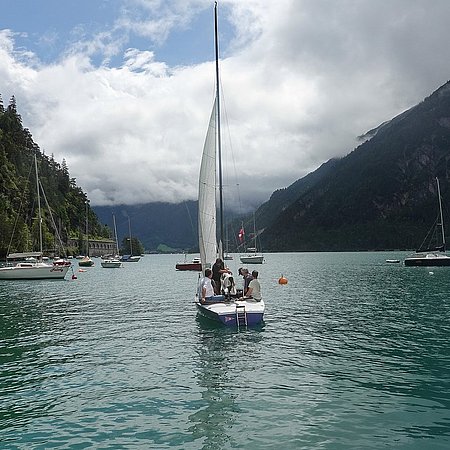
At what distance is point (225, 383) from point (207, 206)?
19242 millimetres

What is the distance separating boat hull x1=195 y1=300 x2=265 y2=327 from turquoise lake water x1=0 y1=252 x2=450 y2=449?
0.65m

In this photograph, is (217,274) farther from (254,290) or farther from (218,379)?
(218,379)

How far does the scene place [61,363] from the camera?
1986 cm

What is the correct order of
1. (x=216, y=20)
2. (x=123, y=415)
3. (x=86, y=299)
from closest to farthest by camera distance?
(x=123, y=415), (x=216, y=20), (x=86, y=299)

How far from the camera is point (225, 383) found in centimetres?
1645

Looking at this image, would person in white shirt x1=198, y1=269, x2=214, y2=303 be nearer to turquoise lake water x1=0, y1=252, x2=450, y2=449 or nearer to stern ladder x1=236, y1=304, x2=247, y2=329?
turquoise lake water x1=0, y1=252, x2=450, y2=449

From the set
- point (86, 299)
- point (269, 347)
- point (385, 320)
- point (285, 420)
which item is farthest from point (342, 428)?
point (86, 299)

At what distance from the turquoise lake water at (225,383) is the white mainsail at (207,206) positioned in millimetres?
5090

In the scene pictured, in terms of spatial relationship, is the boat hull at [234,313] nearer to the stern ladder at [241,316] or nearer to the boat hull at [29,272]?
the stern ladder at [241,316]

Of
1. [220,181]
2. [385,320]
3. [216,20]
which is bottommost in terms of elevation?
[385,320]

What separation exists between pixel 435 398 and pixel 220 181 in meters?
24.1

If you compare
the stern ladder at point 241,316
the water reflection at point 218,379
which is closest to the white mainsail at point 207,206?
the water reflection at point 218,379

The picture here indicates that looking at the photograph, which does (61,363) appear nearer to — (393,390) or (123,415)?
(123,415)

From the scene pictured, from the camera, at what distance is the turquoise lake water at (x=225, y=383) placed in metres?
11.8
